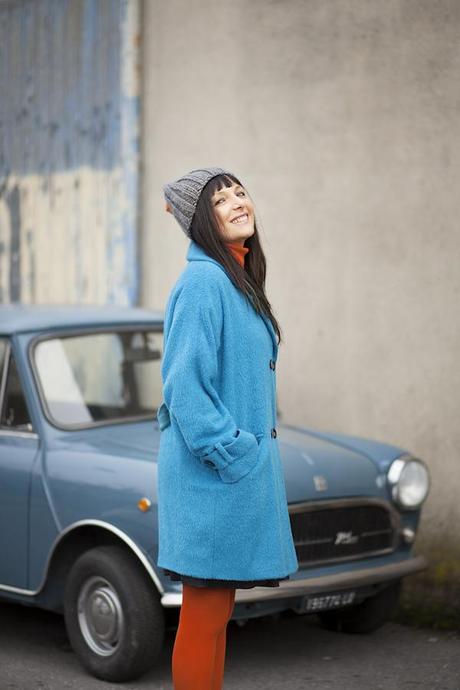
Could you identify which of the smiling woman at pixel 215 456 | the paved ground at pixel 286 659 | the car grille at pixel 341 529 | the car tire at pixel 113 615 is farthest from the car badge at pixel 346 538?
the smiling woman at pixel 215 456

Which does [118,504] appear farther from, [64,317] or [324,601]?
[64,317]

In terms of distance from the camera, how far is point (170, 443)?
354cm

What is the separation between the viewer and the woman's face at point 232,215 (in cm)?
367

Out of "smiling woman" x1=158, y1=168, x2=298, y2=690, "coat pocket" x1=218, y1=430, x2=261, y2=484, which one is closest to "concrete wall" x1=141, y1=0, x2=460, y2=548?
"smiling woman" x1=158, y1=168, x2=298, y2=690

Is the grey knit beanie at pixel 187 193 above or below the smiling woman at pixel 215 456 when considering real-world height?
above

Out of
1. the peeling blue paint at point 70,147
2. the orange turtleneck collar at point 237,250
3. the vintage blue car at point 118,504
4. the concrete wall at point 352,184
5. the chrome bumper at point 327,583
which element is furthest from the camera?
the peeling blue paint at point 70,147

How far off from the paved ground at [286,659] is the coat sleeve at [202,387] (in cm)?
186

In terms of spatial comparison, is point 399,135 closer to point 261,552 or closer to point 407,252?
point 407,252

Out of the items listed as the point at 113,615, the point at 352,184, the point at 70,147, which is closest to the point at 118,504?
the point at 113,615

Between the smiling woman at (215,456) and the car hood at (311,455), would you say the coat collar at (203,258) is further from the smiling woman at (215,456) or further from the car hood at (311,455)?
the car hood at (311,455)

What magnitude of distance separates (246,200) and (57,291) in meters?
6.18

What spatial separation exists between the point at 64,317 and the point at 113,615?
1528 mm

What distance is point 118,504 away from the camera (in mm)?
4957

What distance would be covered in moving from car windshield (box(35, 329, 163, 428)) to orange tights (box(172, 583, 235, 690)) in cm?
207
